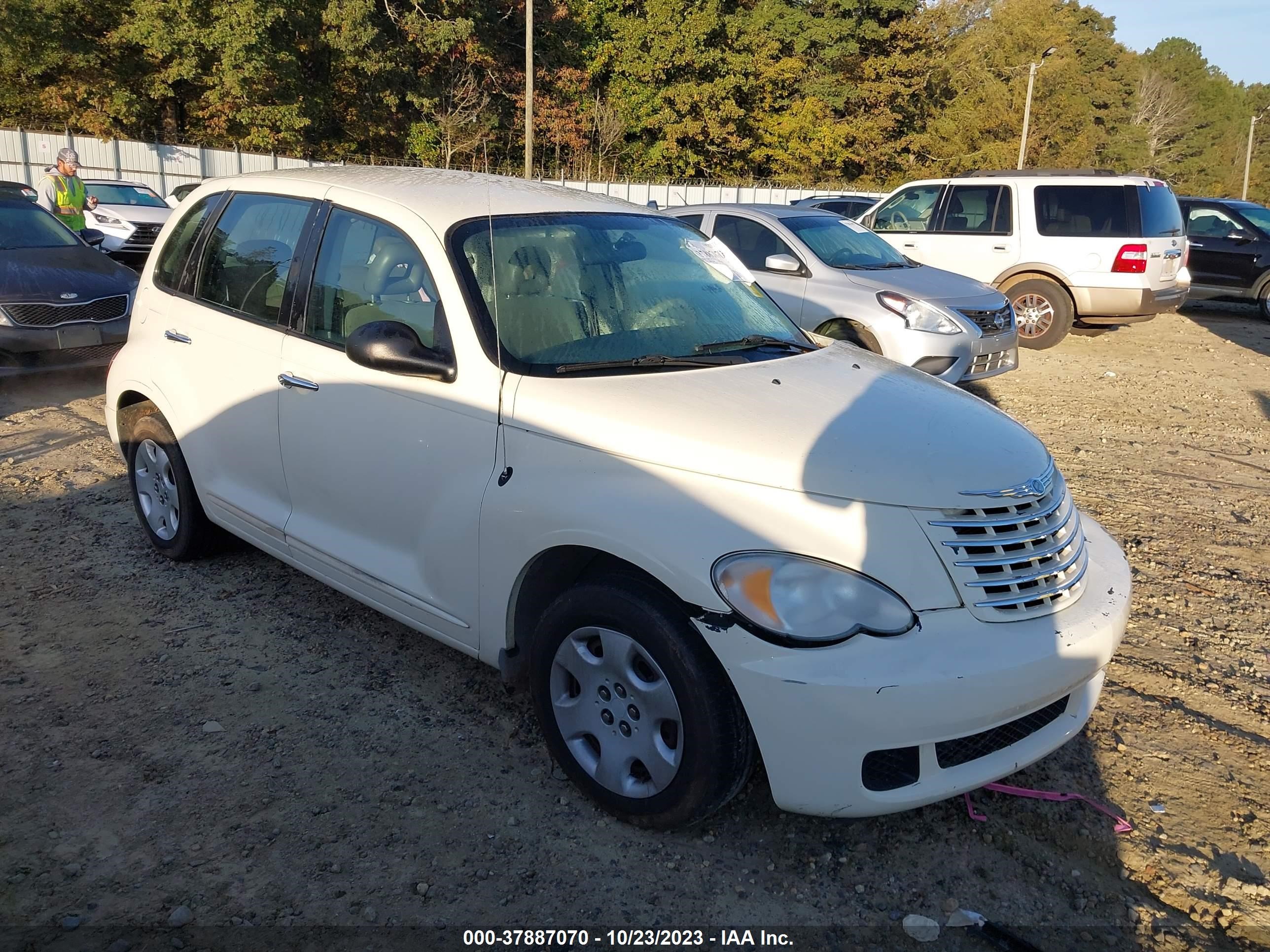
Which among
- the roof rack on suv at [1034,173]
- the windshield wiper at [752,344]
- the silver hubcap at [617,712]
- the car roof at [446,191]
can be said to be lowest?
the silver hubcap at [617,712]

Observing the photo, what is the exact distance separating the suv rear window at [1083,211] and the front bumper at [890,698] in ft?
34.3

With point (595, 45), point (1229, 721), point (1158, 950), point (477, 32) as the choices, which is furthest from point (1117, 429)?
point (595, 45)

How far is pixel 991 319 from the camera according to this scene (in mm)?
8617

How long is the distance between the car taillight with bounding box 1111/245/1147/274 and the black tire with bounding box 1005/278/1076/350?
657 mm

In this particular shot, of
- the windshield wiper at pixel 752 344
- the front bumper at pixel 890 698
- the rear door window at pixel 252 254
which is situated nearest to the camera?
the front bumper at pixel 890 698

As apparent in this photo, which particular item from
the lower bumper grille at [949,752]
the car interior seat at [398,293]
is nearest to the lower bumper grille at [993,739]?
the lower bumper grille at [949,752]

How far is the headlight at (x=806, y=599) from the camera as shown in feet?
8.05

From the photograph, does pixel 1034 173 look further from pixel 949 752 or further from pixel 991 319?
pixel 949 752

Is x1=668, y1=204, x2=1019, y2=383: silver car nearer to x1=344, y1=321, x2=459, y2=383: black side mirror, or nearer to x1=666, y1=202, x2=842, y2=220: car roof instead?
x1=666, y1=202, x2=842, y2=220: car roof

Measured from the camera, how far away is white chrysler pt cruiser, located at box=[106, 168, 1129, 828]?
251 cm

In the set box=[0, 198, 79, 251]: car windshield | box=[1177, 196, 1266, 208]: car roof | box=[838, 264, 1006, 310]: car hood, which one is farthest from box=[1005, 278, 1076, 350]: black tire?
box=[0, 198, 79, 251]: car windshield

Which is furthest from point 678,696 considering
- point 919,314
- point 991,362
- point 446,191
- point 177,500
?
point 991,362

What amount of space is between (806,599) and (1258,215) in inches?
650

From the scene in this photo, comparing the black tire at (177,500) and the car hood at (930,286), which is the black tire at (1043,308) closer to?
the car hood at (930,286)
